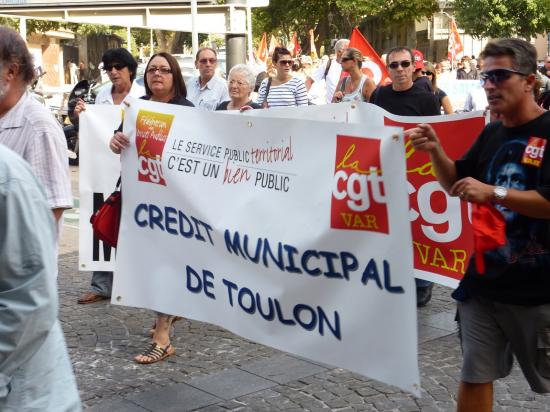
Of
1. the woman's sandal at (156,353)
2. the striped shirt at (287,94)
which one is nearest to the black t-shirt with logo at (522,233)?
the woman's sandal at (156,353)

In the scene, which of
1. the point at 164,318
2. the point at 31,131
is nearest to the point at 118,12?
the point at 164,318

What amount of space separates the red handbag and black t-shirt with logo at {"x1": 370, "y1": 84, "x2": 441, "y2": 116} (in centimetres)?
240

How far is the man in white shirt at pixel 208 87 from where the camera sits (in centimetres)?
755

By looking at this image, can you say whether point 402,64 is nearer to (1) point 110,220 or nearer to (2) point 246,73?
(2) point 246,73

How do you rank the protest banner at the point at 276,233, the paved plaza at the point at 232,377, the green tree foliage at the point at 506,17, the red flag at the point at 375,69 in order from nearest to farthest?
the protest banner at the point at 276,233
the paved plaza at the point at 232,377
the red flag at the point at 375,69
the green tree foliage at the point at 506,17

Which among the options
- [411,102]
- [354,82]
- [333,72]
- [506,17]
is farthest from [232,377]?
[506,17]

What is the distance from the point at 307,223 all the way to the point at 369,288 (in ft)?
1.35

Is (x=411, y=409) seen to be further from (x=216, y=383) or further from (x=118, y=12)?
(x=118, y=12)

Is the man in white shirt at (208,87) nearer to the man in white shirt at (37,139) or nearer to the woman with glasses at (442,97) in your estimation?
the woman with glasses at (442,97)

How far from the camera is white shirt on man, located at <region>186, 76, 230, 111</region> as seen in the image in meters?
7.52

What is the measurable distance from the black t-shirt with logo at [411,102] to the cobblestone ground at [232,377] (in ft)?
4.99

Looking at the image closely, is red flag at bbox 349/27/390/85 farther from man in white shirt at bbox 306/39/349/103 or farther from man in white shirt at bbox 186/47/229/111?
man in white shirt at bbox 186/47/229/111

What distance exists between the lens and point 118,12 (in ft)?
47.1

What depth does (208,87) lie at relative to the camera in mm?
7672
